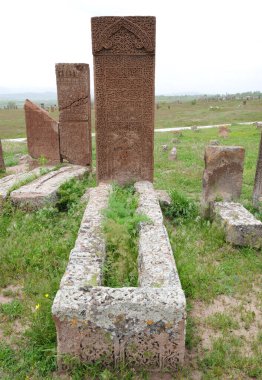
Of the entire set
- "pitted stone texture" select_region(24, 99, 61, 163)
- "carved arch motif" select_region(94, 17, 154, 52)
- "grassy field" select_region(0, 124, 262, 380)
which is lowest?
"grassy field" select_region(0, 124, 262, 380)

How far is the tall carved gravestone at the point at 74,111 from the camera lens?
7681 millimetres

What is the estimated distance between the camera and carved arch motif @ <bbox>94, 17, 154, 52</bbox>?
5.14 meters

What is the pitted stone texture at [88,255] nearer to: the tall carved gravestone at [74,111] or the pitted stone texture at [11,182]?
the pitted stone texture at [11,182]

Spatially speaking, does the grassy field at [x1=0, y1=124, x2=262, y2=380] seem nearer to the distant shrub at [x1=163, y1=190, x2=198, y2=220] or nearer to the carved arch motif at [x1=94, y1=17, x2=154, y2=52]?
the distant shrub at [x1=163, y1=190, x2=198, y2=220]

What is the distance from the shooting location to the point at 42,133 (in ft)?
27.8

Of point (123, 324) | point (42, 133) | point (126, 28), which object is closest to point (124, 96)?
point (126, 28)

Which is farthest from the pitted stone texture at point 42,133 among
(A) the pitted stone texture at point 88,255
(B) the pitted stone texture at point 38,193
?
(A) the pitted stone texture at point 88,255

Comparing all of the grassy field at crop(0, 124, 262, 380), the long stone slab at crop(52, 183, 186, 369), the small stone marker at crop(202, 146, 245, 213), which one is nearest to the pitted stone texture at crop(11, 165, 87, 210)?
the grassy field at crop(0, 124, 262, 380)

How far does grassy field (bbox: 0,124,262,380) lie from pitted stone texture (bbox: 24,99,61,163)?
8.41 feet

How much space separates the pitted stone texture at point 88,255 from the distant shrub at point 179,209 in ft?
4.89

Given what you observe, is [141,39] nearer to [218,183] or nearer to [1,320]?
[218,183]

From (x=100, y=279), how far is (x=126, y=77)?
3500mm

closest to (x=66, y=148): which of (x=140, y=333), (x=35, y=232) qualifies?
(x=35, y=232)

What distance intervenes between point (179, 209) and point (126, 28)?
9.21 ft
